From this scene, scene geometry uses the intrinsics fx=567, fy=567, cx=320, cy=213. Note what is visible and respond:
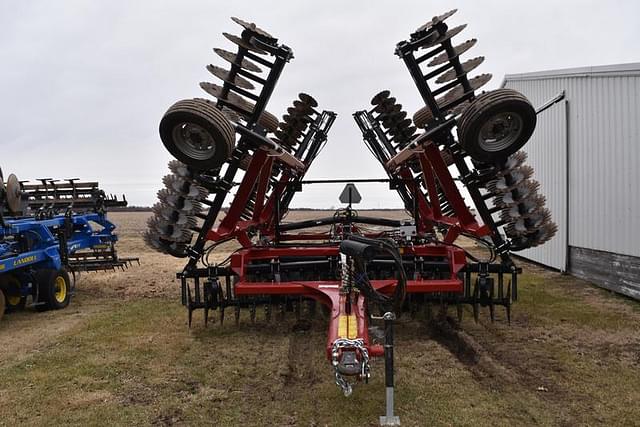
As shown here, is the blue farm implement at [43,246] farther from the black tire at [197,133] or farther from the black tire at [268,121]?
the black tire at [268,121]

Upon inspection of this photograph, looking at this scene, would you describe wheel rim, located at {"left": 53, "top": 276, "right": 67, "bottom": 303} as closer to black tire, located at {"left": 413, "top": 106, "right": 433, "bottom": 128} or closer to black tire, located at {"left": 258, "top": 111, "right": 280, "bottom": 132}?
black tire, located at {"left": 258, "top": 111, "right": 280, "bottom": 132}

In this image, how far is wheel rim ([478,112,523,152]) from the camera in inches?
230

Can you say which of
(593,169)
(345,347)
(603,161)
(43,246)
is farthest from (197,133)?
(593,169)

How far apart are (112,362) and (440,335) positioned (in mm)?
3607

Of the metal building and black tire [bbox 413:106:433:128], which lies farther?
the metal building

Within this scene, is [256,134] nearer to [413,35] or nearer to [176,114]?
[176,114]

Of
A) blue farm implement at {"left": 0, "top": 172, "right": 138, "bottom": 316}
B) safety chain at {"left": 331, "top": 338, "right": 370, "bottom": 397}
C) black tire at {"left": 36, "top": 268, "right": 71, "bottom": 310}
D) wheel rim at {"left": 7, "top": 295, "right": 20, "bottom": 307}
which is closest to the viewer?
safety chain at {"left": 331, "top": 338, "right": 370, "bottom": 397}

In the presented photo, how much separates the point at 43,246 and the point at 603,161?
30.9ft

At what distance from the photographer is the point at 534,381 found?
4.89 meters

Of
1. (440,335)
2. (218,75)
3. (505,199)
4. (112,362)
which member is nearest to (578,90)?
(505,199)

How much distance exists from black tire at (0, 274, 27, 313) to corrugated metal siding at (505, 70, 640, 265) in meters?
9.53

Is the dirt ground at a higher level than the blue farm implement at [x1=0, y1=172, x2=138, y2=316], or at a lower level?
lower

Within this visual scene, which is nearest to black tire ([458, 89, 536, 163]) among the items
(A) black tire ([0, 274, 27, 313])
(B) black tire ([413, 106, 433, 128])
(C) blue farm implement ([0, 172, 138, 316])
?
(B) black tire ([413, 106, 433, 128])

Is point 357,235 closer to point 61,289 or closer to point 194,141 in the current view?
point 194,141
